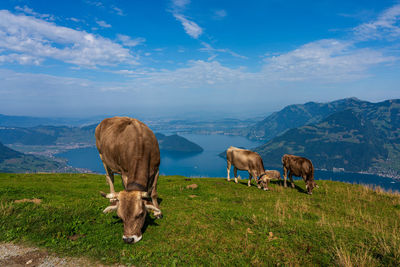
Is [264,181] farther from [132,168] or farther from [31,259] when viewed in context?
[31,259]

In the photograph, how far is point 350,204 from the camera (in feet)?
47.2

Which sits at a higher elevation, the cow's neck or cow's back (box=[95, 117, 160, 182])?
cow's back (box=[95, 117, 160, 182])

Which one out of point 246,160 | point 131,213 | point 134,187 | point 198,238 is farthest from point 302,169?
point 131,213

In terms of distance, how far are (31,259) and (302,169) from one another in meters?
20.1

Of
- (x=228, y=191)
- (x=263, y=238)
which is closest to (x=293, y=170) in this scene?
(x=228, y=191)

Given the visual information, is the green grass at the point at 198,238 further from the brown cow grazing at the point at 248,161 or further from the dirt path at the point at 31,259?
the brown cow grazing at the point at 248,161

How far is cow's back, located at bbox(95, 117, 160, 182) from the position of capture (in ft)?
26.1

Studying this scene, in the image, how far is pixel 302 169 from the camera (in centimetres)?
1920

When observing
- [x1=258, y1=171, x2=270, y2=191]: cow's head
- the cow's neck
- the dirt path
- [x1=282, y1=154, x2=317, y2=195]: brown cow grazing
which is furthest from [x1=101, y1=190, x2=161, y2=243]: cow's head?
[x1=282, y1=154, x2=317, y2=195]: brown cow grazing

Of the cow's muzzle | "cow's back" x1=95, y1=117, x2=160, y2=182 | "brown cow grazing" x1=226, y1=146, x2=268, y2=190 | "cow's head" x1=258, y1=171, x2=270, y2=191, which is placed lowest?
"cow's head" x1=258, y1=171, x2=270, y2=191

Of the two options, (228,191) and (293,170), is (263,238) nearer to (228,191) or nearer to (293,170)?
(228,191)

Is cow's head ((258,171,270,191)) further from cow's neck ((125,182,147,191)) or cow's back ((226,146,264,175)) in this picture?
cow's neck ((125,182,147,191))

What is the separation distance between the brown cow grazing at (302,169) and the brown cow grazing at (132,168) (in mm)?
15408

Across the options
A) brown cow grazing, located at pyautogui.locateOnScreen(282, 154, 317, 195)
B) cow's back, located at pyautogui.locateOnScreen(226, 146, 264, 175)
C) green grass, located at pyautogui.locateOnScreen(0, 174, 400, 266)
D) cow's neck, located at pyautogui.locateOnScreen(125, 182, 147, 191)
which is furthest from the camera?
cow's back, located at pyautogui.locateOnScreen(226, 146, 264, 175)
